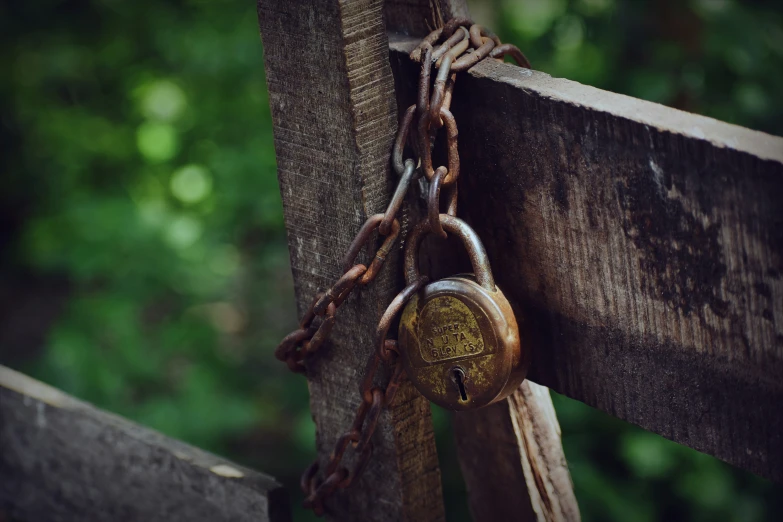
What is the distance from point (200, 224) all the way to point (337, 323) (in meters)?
2.19

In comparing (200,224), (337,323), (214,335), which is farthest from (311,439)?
(337,323)

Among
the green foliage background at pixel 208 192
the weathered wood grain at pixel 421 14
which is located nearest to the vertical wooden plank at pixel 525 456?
the weathered wood grain at pixel 421 14

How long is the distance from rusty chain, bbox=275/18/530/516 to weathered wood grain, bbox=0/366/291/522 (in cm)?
24

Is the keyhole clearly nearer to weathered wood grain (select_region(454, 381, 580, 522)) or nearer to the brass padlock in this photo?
the brass padlock

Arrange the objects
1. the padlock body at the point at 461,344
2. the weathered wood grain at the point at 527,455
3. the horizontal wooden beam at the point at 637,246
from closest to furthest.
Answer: the horizontal wooden beam at the point at 637,246 < the padlock body at the point at 461,344 < the weathered wood grain at the point at 527,455

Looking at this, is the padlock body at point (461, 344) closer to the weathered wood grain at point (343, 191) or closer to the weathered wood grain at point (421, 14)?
the weathered wood grain at point (343, 191)

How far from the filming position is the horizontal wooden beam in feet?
2.65

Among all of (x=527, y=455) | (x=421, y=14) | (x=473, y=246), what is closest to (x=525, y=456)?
(x=527, y=455)

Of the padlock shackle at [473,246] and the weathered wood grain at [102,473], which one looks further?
the weathered wood grain at [102,473]

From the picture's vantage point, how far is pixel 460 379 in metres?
1.01

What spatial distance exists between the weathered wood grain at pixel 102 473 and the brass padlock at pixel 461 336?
38cm

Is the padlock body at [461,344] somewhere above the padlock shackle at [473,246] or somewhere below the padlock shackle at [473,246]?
below

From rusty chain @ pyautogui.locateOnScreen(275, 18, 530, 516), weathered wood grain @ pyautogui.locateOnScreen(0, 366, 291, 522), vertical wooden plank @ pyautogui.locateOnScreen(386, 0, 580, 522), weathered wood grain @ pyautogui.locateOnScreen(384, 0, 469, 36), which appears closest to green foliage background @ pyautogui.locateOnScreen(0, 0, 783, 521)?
weathered wood grain @ pyautogui.locateOnScreen(0, 366, 291, 522)

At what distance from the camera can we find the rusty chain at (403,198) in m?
0.98
